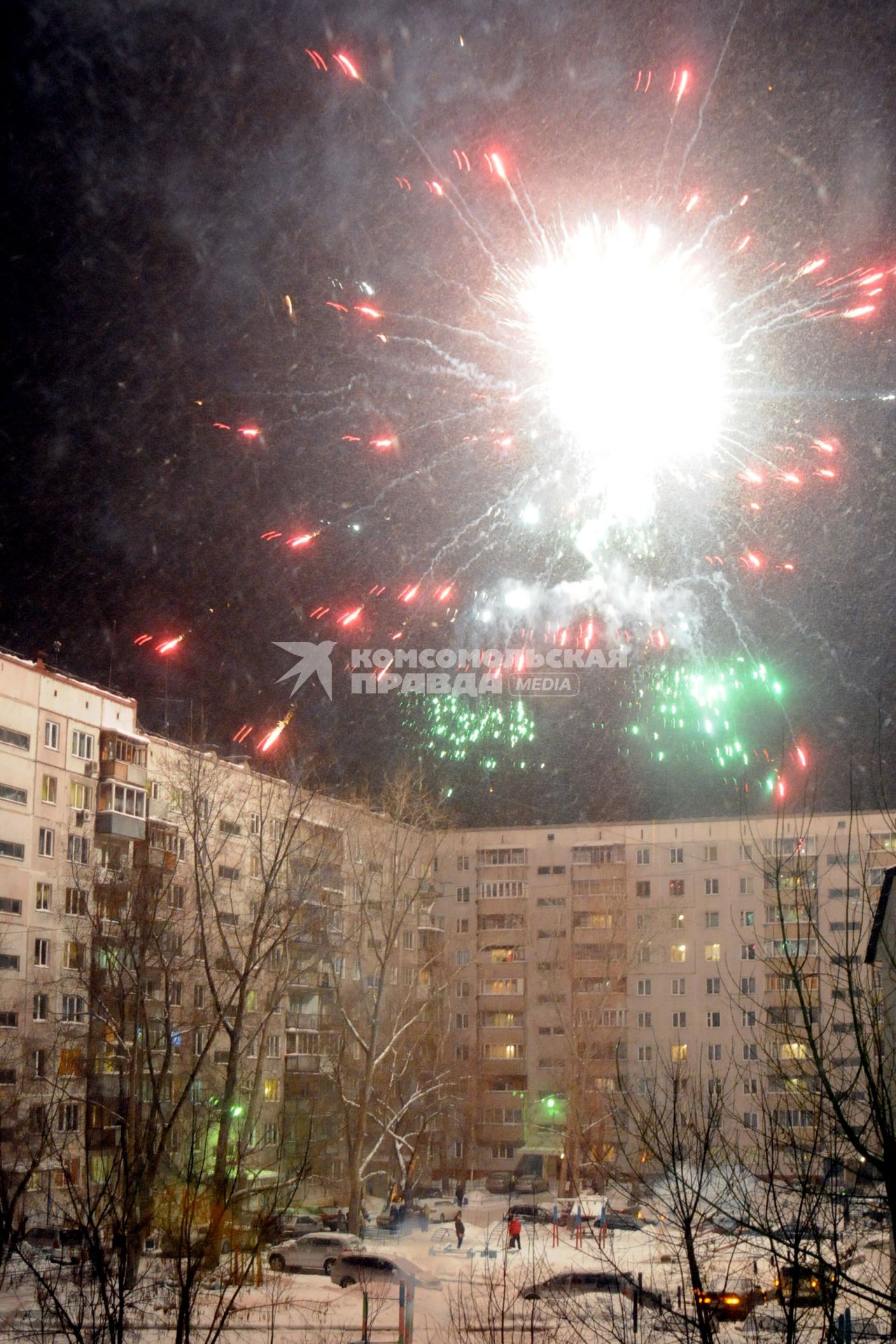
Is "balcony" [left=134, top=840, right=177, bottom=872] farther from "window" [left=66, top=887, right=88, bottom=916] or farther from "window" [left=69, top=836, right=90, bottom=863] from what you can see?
"window" [left=66, top=887, right=88, bottom=916]

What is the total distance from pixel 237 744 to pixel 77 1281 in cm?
3006

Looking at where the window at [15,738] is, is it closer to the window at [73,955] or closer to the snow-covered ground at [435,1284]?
the window at [73,955]

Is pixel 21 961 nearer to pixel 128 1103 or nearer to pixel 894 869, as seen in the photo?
pixel 128 1103

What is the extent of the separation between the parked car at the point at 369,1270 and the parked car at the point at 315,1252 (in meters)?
1.00

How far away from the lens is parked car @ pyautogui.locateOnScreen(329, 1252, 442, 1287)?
2216 cm

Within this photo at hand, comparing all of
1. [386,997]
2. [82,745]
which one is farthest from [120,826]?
[386,997]

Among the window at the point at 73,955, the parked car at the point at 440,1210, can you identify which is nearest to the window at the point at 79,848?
the window at the point at 73,955

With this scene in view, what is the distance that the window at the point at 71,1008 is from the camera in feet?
97.1

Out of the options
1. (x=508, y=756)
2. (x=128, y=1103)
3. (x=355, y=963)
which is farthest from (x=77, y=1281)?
(x=508, y=756)

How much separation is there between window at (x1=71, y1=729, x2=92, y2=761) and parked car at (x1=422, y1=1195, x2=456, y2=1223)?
14158 mm

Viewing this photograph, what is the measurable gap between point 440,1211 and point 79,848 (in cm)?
1288

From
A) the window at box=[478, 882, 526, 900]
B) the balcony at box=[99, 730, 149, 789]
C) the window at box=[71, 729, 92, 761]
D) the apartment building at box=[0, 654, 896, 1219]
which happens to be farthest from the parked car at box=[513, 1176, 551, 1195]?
the window at box=[71, 729, 92, 761]

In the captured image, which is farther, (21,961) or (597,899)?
(597,899)

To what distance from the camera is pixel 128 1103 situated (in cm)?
1991
